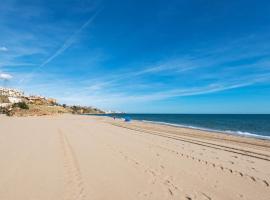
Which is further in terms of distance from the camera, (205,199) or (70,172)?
(70,172)

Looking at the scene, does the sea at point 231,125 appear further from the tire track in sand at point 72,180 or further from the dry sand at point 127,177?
the tire track in sand at point 72,180

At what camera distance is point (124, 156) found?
29.6 feet

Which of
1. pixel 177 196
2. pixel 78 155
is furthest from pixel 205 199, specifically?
pixel 78 155

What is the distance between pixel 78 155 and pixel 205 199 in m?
5.75

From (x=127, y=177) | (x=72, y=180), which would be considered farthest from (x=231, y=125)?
(x=72, y=180)

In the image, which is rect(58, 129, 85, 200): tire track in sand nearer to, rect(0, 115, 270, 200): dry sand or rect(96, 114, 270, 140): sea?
rect(0, 115, 270, 200): dry sand

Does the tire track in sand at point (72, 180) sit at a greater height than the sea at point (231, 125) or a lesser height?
lesser

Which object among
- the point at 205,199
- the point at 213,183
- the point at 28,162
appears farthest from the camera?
the point at 28,162

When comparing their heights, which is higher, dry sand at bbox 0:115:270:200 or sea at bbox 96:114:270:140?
sea at bbox 96:114:270:140

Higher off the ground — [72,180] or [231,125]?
[231,125]

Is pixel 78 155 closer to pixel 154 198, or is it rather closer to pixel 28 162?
pixel 28 162

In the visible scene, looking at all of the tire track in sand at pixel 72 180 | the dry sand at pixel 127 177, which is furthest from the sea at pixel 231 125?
the tire track in sand at pixel 72 180

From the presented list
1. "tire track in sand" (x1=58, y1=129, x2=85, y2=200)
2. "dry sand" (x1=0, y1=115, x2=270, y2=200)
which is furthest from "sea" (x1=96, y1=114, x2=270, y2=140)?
"tire track in sand" (x1=58, y1=129, x2=85, y2=200)

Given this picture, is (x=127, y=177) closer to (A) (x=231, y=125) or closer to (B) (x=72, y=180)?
(B) (x=72, y=180)
